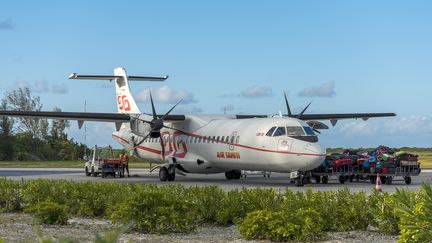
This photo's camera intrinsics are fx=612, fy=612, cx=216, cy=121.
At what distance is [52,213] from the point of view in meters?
10.9

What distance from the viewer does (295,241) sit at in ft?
30.1

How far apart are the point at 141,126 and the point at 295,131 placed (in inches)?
360

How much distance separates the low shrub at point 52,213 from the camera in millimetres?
10852

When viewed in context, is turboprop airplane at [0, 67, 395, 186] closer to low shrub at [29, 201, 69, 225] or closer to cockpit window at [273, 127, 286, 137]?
cockpit window at [273, 127, 286, 137]

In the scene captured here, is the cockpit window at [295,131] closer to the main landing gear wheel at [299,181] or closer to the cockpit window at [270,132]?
the cockpit window at [270,132]

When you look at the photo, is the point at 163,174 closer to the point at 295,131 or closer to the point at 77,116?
the point at 77,116

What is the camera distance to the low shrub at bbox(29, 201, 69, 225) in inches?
427

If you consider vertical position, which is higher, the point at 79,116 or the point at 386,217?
the point at 79,116

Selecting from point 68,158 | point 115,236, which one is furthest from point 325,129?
point 68,158

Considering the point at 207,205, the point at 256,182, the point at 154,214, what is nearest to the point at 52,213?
the point at 154,214

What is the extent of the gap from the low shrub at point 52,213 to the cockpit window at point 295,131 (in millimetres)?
12850

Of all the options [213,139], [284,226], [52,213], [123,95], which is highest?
[123,95]

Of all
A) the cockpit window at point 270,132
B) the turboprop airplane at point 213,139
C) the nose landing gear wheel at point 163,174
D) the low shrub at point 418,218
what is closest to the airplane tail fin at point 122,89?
the turboprop airplane at point 213,139

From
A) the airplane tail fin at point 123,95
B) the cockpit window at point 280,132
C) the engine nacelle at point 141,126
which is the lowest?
the cockpit window at point 280,132
